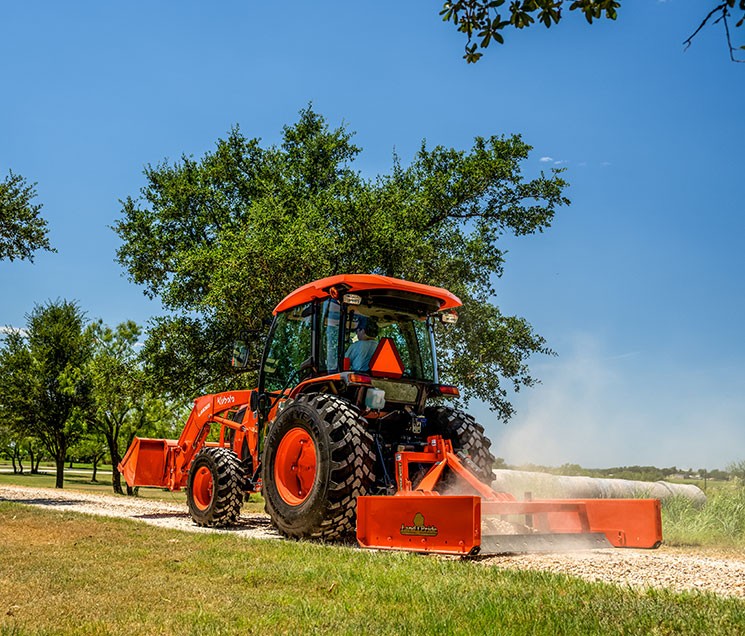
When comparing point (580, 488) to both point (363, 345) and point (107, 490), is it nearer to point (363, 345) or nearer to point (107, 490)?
point (363, 345)

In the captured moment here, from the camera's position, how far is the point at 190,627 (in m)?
3.93

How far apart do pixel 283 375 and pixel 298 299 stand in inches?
43.0

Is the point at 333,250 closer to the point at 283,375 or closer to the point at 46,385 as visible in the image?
the point at 283,375

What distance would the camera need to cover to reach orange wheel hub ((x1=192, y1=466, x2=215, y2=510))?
10.6m

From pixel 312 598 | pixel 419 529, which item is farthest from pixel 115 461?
pixel 312 598

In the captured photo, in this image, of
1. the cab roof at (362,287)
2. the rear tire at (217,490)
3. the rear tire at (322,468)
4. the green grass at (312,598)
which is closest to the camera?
the green grass at (312,598)

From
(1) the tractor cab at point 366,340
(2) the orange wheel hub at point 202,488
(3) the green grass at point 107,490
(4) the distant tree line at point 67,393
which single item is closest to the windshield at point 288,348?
(1) the tractor cab at point 366,340

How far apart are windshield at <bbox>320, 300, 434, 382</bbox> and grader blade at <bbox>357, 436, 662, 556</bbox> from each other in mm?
1312

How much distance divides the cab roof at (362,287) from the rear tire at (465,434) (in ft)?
4.58

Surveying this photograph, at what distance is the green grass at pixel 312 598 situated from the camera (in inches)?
154

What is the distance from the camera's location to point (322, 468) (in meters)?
7.88

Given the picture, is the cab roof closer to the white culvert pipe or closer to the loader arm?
the loader arm

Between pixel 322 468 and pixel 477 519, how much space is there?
2.16 metres

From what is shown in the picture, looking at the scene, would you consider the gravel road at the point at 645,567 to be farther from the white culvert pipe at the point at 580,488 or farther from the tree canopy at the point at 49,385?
the tree canopy at the point at 49,385
